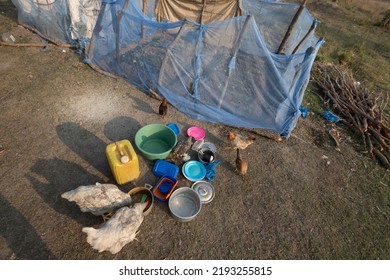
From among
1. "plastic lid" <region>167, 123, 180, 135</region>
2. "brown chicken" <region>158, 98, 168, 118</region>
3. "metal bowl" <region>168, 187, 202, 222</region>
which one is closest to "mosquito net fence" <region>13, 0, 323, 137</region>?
"brown chicken" <region>158, 98, 168, 118</region>

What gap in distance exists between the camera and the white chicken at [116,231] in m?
2.92

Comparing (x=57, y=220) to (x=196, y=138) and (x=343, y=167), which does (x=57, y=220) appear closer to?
(x=196, y=138)

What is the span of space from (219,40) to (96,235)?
163 inches

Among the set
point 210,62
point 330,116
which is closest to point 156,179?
point 210,62

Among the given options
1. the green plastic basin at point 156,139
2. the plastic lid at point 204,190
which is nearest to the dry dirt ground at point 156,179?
the plastic lid at point 204,190

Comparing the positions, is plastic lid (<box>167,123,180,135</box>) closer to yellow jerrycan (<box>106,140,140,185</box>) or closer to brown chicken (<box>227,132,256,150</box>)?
brown chicken (<box>227,132,256,150</box>)

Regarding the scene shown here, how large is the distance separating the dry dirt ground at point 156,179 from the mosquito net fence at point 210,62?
1.52 feet

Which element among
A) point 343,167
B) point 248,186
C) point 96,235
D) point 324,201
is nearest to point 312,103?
point 343,167

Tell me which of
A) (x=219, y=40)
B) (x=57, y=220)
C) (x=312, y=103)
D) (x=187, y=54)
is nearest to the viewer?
(x=57, y=220)

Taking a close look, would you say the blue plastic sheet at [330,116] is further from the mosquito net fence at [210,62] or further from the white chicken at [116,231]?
the white chicken at [116,231]

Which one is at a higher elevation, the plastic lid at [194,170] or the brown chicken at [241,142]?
the brown chicken at [241,142]

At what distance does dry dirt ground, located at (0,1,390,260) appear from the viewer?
12.0 ft

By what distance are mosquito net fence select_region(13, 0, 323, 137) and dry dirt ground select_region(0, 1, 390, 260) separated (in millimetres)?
463

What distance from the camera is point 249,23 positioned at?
441 cm
